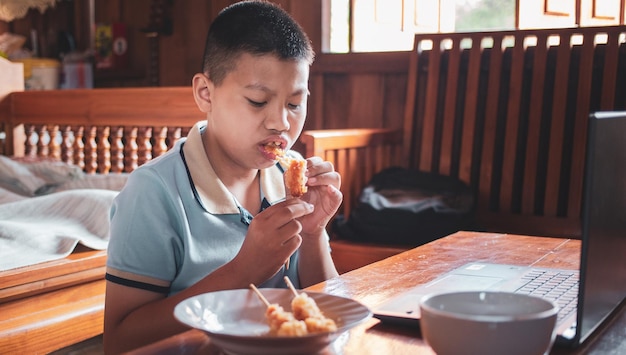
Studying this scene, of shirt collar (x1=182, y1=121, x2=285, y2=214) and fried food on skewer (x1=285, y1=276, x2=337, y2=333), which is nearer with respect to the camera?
fried food on skewer (x1=285, y1=276, x2=337, y2=333)

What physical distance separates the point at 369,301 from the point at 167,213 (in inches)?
17.6

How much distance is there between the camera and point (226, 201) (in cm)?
145

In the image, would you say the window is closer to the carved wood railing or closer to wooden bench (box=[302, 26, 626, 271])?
wooden bench (box=[302, 26, 626, 271])

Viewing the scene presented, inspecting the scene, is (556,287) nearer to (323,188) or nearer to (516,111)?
(323,188)

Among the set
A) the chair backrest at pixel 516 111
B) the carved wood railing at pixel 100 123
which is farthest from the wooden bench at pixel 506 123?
the carved wood railing at pixel 100 123

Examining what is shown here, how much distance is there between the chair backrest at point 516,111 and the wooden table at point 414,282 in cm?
147

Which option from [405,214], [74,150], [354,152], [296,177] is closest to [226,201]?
[296,177]

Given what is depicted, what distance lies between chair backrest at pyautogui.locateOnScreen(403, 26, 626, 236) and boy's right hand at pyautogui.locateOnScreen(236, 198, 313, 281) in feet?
6.81

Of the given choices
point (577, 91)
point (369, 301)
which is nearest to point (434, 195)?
point (577, 91)

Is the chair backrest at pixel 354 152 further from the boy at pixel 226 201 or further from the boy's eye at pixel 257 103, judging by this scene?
the boy's eye at pixel 257 103

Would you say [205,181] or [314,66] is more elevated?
[314,66]

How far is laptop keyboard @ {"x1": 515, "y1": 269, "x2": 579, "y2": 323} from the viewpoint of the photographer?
1065mm

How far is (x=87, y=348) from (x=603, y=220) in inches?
68.4

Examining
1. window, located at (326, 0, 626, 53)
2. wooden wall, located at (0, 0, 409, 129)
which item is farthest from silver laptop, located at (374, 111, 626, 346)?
wooden wall, located at (0, 0, 409, 129)
